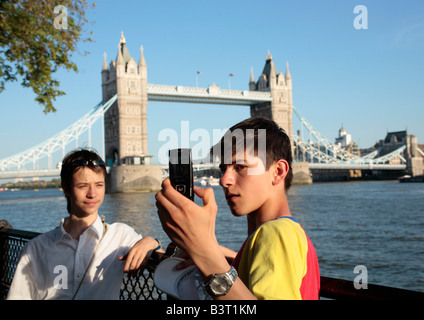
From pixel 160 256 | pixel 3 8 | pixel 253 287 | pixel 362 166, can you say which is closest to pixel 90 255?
pixel 160 256

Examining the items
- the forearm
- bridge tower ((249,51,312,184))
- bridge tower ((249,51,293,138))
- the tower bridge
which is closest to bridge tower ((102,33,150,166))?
the tower bridge

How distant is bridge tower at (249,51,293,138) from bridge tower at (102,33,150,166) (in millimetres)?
13568

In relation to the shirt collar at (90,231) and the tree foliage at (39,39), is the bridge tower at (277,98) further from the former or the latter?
the shirt collar at (90,231)

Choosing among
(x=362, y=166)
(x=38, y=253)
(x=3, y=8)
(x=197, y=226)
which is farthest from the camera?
(x=362, y=166)

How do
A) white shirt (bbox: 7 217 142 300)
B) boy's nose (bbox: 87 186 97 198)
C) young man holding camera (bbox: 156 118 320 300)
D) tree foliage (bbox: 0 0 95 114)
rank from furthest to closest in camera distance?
tree foliage (bbox: 0 0 95 114), boy's nose (bbox: 87 186 97 198), white shirt (bbox: 7 217 142 300), young man holding camera (bbox: 156 118 320 300)

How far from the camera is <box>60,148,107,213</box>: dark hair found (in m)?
1.58

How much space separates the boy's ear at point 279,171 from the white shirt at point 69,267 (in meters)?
0.77

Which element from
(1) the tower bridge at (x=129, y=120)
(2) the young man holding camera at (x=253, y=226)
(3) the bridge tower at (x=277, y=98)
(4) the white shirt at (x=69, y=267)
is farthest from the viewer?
(3) the bridge tower at (x=277, y=98)

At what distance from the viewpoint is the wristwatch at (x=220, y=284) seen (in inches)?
27.9

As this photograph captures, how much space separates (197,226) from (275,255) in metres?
0.15

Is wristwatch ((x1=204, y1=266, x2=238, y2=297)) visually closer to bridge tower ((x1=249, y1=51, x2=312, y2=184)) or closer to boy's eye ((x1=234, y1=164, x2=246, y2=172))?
boy's eye ((x1=234, y1=164, x2=246, y2=172))

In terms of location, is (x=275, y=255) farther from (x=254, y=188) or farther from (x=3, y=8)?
(x=3, y=8)

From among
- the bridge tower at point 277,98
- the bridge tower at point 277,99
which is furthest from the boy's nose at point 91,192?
the bridge tower at point 277,99
